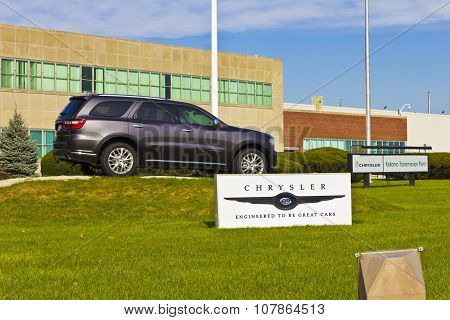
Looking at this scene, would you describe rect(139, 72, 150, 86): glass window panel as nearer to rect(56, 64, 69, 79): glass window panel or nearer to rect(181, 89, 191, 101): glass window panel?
rect(181, 89, 191, 101): glass window panel

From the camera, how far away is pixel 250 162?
57.2 feet

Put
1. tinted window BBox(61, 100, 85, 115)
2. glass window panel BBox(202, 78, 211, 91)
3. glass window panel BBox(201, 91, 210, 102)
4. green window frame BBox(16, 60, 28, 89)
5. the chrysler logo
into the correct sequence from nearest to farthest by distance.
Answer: the chrysler logo < tinted window BBox(61, 100, 85, 115) < green window frame BBox(16, 60, 28, 89) < glass window panel BBox(201, 91, 210, 102) < glass window panel BBox(202, 78, 211, 91)

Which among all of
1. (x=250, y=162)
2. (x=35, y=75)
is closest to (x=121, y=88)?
(x=35, y=75)

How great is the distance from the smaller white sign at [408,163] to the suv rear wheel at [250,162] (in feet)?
51.5

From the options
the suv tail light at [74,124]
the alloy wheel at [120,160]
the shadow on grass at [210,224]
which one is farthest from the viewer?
the alloy wheel at [120,160]

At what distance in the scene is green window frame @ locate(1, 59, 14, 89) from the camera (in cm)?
Result: 4000

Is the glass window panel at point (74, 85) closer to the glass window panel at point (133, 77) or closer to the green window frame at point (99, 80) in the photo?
the green window frame at point (99, 80)

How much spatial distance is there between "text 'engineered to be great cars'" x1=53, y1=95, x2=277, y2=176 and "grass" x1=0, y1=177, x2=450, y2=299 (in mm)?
624

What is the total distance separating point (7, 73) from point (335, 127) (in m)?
30.8

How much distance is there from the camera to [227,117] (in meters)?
50.5

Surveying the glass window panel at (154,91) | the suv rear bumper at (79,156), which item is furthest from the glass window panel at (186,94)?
the suv rear bumper at (79,156)

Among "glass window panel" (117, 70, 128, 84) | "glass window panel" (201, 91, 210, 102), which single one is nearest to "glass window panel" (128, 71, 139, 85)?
"glass window panel" (117, 70, 128, 84)

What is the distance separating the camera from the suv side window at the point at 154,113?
1695 cm

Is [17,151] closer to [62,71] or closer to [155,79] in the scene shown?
[62,71]
